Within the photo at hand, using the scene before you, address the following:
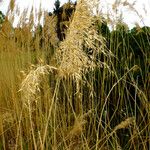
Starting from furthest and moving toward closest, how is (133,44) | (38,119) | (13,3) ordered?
(133,44)
(13,3)
(38,119)

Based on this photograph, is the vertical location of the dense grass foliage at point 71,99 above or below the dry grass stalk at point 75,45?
below

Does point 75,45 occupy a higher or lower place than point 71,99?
higher

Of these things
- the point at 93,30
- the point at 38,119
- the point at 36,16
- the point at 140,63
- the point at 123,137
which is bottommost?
the point at 123,137

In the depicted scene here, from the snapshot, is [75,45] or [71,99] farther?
[71,99]

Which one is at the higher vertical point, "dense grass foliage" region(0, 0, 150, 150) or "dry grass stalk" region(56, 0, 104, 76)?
"dry grass stalk" region(56, 0, 104, 76)

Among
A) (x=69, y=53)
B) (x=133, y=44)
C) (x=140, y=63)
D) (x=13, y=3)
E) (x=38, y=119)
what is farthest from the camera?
(x=133, y=44)

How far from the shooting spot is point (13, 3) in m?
3.12

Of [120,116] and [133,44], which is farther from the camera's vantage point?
[133,44]

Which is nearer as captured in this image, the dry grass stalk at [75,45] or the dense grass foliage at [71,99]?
the dry grass stalk at [75,45]

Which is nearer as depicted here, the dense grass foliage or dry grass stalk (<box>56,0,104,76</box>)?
dry grass stalk (<box>56,0,104,76</box>)

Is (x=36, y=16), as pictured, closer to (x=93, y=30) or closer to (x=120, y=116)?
(x=120, y=116)

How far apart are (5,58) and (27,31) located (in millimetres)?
348

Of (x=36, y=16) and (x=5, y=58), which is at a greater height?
(x=36, y=16)

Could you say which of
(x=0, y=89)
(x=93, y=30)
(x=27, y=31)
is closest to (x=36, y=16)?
(x=27, y=31)
